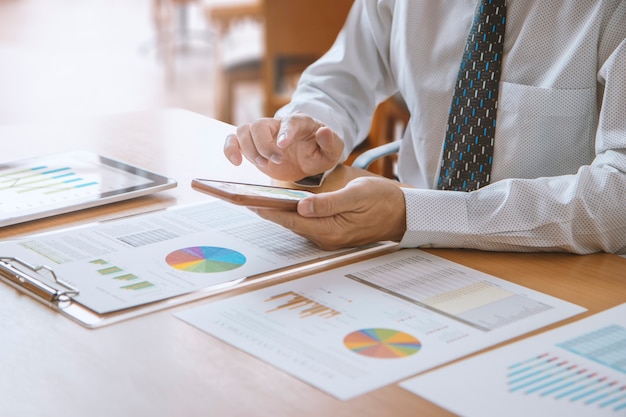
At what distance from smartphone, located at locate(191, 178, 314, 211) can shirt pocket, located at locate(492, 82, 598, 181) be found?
1.50ft

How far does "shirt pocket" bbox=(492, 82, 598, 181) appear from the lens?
1661 mm

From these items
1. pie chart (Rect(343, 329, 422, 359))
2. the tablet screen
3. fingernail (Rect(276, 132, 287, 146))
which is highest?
fingernail (Rect(276, 132, 287, 146))

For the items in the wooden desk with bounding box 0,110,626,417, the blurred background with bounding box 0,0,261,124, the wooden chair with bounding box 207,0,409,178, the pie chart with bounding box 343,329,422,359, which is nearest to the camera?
the wooden desk with bounding box 0,110,626,417

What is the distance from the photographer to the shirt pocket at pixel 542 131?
5.45 feet

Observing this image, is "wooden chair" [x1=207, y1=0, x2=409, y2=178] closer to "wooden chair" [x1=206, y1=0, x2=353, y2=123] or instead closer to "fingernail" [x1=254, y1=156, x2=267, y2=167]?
"wooden chair" [x1=206, y1=0, x2=353, y2=123]

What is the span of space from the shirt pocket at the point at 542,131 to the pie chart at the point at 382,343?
687 millimetres

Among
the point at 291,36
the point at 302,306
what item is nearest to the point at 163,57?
the point at 291,36

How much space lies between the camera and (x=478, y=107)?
1.69m

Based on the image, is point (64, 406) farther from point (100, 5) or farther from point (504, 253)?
point (100, 5)

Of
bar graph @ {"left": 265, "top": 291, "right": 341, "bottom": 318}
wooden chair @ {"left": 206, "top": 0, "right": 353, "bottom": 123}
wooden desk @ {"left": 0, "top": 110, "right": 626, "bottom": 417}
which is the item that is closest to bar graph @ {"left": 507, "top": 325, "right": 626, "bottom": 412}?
wooden desk @ {"left": 0, "top": 110, "right": 626, "bottom": 417}

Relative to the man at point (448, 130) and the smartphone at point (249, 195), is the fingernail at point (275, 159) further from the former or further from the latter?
the smartphone at point (249, 195)

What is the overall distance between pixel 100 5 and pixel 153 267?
8074 millimetres

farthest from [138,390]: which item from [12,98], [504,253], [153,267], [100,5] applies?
[100,5]

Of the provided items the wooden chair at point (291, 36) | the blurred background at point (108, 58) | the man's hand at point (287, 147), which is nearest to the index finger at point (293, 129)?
the man's hand at point (287, 147)
